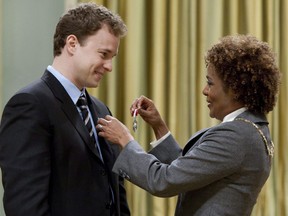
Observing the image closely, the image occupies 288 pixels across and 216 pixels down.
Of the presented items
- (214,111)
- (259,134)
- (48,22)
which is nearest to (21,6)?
(48,22)

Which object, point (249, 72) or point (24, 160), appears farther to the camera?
point (249, 72)

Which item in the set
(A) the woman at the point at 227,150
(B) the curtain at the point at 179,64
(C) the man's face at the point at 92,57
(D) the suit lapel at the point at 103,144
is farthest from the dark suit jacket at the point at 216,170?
(B) the curtain at the point at 179,64

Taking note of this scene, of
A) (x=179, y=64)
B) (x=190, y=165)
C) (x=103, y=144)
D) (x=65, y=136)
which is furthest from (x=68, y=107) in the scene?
(x=179, y=64)

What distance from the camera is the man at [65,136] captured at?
4.71 ft

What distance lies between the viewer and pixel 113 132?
5.34 ft

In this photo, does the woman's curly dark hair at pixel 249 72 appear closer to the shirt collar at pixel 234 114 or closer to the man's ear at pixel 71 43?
the shirt collar at pixel 234 114

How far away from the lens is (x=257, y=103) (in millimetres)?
1609

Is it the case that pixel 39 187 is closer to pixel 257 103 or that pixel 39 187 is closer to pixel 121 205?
pixel 121 205

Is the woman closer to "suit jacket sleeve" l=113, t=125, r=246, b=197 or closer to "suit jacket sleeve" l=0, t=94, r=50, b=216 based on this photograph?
"suit jacket sleeve" l=113, t=125, r=246, b=197

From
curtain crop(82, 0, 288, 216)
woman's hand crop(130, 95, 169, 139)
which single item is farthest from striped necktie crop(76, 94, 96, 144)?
curtain crop(82, 0, 288, 216)

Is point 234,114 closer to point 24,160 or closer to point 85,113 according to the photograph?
point 85,113

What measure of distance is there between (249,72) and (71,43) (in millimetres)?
543

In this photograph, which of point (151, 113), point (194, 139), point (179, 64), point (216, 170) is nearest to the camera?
point (216, 170)

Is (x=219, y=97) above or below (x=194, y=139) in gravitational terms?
above
